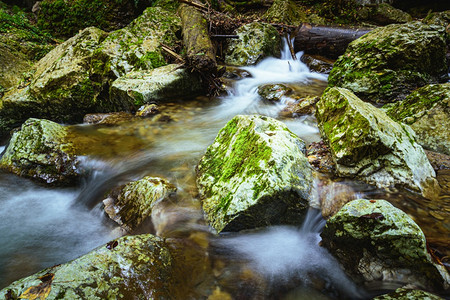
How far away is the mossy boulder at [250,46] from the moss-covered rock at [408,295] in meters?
7.65

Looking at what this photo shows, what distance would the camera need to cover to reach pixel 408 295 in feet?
5.43

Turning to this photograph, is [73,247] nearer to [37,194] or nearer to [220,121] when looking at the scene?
[37,194]

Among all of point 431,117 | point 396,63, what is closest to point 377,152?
point 431,117

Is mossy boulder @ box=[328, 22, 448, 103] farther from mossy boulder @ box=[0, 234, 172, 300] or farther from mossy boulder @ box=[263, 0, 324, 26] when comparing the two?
mossy boulder @ box=[263, 0, 324, 26]

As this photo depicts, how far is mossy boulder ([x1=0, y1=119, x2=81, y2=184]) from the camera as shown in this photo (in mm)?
3832

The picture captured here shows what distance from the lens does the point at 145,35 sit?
6.86 m

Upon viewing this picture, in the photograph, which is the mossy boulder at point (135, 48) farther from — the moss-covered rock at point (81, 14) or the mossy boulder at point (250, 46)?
the moss-covered rock at point (81, 14)

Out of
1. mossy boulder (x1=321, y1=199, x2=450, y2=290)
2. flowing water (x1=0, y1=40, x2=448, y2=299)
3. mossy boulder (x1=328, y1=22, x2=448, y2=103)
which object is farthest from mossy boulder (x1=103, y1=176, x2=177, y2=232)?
mossy boulder (x1=328, y1=22, x2=448, y2=103)

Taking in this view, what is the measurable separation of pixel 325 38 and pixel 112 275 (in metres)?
9.10

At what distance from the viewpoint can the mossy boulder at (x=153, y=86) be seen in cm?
554

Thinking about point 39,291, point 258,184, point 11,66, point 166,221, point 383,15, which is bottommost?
point 166,221

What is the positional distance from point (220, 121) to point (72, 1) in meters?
10.6

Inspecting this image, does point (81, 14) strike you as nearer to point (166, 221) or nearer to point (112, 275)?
point (166, 221)

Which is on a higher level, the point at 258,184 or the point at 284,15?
the point at 284,15
